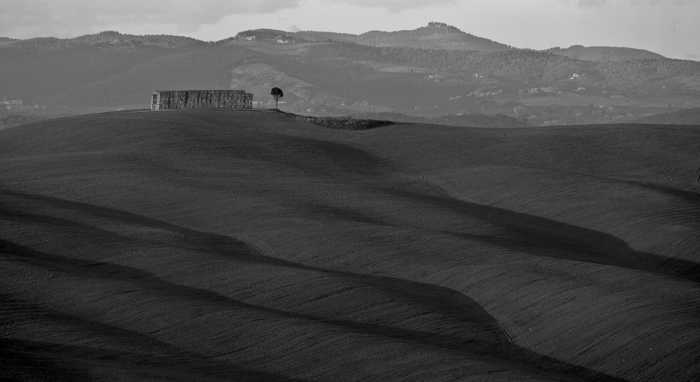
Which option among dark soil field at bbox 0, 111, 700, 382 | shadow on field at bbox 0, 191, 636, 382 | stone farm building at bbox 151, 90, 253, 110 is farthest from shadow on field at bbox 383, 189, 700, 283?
stone farm building at bbox 151, 90, 253, 110

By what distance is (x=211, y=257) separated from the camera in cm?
3634

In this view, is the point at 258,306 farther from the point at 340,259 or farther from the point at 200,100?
the point at 200,100

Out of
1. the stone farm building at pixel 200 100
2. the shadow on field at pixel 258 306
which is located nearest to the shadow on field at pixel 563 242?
the shadow on field at pixel 258 306

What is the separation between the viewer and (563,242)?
43.0m

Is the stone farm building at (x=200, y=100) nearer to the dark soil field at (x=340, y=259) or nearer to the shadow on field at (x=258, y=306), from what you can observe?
the dark soil field at (x=340, y=259)

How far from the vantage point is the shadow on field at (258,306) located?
1086 inches

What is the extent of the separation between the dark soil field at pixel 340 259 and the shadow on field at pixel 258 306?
10 centimetres

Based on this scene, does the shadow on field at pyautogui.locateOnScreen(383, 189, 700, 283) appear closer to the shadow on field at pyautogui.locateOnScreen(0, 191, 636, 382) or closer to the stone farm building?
the shadow on field at pyautogui.locateOnScreen(0, 191, 636, 382)

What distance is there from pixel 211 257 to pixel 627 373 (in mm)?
15869

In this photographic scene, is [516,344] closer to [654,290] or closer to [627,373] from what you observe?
[627,373]

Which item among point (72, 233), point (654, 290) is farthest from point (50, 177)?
point (654, 290)

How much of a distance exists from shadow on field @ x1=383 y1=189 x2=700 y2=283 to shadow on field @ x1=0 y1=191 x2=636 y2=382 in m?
0.37

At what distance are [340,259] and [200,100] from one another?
46.9 meters

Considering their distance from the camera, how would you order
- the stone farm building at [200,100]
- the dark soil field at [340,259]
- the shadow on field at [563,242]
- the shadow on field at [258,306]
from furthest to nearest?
the stone farm building at [200,100], the shadow on field at [563,242], the shadow on field at [258,306], the dark soil field at [340,259]
